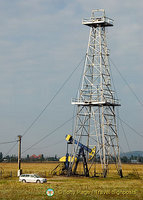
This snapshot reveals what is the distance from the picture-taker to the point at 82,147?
237 ft

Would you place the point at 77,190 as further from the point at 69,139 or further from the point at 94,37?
the point at 94,37

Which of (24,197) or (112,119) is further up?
(112,119)

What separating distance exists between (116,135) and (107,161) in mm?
4721

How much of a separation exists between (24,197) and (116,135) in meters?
32.4

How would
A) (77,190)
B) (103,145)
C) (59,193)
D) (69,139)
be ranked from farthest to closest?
(69,139)
(103,145)
(77,190)
(59,193)

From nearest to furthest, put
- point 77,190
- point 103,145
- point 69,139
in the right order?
point 77,190 < point 103,145 < point 69,139

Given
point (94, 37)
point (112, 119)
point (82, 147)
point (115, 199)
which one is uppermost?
point (94, 37)

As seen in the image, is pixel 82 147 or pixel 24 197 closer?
pixel 24 197

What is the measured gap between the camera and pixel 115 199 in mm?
42188

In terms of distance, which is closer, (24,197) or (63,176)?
(24,197)

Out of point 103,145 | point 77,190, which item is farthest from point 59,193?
point 103,145

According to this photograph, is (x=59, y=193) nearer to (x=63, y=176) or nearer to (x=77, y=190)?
(x=77, y=190)

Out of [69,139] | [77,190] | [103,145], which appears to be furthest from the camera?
[69,139]

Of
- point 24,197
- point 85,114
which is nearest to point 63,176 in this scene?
point 85,114
